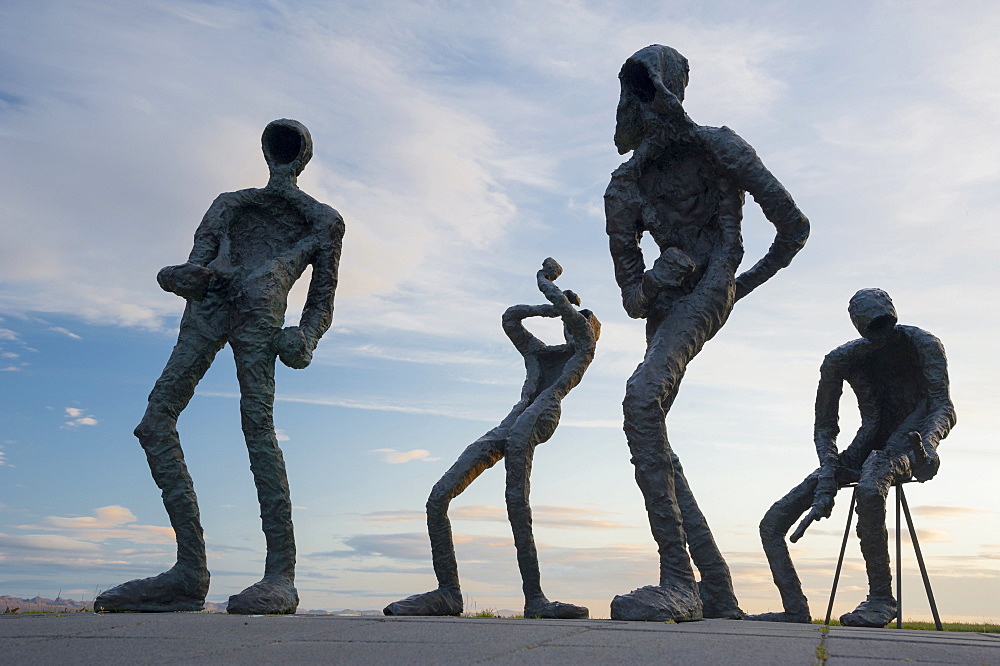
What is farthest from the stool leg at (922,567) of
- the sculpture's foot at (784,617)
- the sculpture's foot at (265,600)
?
the sculpture's foot at (265,600)

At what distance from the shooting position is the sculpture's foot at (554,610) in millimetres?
7148

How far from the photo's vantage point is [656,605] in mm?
5324

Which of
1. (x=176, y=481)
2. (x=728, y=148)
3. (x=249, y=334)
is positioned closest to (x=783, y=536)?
(x=728, y=148)

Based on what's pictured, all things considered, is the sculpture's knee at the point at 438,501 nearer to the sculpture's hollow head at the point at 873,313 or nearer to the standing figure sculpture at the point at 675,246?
the standing figure sculpture at the point at 675,246

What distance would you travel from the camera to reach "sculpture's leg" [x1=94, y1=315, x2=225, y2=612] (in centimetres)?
680

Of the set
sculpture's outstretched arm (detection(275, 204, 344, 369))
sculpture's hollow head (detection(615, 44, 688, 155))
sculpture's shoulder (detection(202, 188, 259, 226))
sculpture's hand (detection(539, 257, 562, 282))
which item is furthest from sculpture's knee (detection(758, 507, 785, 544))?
sculpture's shoulder (detection(202, 188, 259, 226))

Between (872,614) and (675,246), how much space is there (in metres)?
3.06

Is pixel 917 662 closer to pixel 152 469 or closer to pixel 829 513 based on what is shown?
pixel 829 513

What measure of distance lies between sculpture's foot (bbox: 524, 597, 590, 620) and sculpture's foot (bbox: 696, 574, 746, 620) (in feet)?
Answer: 3.49

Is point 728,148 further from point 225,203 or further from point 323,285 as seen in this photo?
point 225,203

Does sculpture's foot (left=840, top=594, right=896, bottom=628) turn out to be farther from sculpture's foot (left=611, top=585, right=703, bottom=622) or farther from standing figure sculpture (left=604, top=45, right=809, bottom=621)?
sculpture's foot (left=611, top=585, right=703, bottom=622)

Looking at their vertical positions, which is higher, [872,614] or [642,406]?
[642,406]

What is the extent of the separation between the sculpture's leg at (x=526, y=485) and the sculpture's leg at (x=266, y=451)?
6.04 ft

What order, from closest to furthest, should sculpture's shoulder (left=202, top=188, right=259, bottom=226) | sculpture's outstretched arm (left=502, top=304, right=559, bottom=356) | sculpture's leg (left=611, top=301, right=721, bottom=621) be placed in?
sculpture's leg (left=611, top=301, right=721, bottom=621), sculpture's shoulder (left=202, top=188, right=259, bottom=226), sculpture's outstretched arm (left=502, top=304, right=559, bottom=356)
